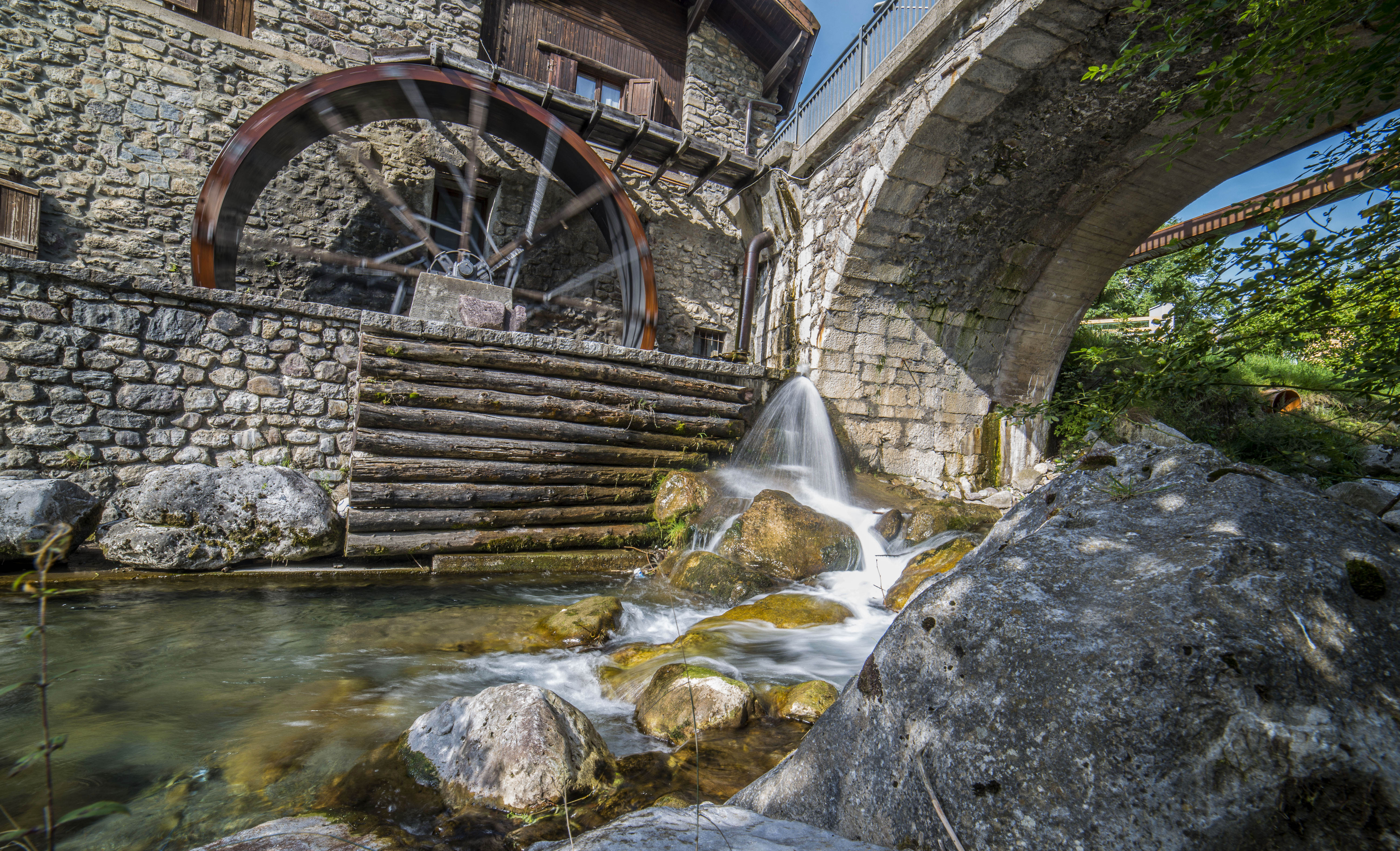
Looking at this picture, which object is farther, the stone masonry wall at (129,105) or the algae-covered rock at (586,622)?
the stone masonry wall at (129,105)

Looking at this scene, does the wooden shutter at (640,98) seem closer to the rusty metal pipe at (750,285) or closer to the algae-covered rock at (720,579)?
the rusty metal pipe at (750,285)

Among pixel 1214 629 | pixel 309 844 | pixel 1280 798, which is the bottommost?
pixel 309 844

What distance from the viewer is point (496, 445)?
443 cm

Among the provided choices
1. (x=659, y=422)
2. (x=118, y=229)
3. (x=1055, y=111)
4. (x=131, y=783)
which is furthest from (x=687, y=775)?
(x=118, y=229)

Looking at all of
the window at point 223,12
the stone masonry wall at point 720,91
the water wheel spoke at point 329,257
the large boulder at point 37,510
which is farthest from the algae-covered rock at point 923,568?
the window at point 223,12

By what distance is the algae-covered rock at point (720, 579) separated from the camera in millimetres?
3830

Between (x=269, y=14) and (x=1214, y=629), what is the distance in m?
9.25

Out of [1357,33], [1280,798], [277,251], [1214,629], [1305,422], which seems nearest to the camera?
[1280,798]

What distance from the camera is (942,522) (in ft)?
14.6

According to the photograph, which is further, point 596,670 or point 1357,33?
point 1357,33

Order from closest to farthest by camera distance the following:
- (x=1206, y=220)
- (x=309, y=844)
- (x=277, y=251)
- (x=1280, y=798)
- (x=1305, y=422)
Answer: (x=1280, y=798), (x=309, y=844), (x=1305, y=422), (x=277, y=251), (x=1206, y=220)

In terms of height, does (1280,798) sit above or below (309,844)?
above

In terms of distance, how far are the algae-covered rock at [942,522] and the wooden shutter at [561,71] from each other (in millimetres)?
7054

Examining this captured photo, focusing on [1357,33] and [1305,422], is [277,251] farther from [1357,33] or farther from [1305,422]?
[1305,422]
